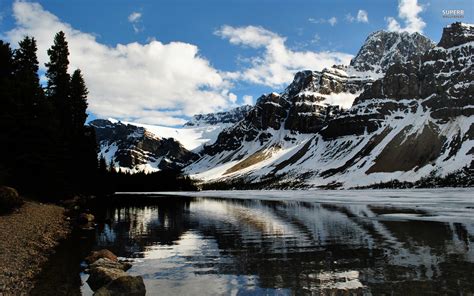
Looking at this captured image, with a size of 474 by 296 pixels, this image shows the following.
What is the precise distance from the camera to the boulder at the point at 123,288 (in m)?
16.6

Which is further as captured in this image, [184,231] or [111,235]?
[184,231]

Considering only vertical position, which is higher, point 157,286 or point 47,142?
point 47,142

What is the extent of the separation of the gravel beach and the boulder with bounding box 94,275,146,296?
124 inches

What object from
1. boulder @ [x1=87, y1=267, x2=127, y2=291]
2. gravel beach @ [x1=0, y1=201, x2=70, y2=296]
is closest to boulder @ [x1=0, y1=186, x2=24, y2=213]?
gravel beach @ [x1=0, y1=201, x2=70, y2=296]

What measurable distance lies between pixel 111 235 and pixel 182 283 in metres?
19.8

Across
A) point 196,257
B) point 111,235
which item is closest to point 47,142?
point 111,235

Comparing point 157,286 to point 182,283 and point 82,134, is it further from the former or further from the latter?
point 82,134

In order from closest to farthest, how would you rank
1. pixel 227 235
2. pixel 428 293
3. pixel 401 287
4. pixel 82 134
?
pixel 428 293 → pixel 401 287 → pixel 227 235 → pixel 82 134

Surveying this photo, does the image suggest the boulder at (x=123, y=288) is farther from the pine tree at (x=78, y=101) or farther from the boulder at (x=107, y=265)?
the pine tree at (x=78, y=101)

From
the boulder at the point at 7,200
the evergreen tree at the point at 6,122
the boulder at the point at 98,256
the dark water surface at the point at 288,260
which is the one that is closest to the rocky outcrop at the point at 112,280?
the dark water surface at the point at 288,260

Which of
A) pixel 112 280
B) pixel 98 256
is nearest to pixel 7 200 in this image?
pixel 98 256

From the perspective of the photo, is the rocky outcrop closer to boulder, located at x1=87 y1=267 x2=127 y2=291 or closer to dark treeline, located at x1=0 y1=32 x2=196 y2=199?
boulder, located at x1=87 y1=267 x2=127 y2=291

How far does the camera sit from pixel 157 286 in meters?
18.6

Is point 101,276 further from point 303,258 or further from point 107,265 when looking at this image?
point 303,258
